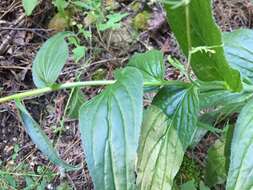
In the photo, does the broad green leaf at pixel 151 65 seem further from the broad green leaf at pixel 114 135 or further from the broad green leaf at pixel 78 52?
the broad green leaf at pixel 78 52

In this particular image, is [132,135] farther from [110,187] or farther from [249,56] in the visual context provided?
[249,56]

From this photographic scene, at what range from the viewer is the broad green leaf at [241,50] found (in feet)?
4.17

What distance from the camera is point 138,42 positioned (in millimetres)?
2035

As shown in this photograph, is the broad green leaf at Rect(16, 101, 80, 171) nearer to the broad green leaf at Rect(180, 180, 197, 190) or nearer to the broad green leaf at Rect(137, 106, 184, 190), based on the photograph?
the broad green leaf at Rect(137, 106, 184, 190)

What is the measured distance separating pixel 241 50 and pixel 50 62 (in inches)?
18.0

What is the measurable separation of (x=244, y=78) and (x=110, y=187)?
43 cm

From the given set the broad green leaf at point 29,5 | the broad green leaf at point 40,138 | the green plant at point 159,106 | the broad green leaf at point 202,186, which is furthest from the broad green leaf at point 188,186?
the broad green leaf at point 29,5

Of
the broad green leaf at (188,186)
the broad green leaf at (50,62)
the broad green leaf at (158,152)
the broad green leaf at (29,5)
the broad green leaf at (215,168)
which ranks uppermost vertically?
the broad green leaf at (29,5)

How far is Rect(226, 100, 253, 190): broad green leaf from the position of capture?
0.97 m

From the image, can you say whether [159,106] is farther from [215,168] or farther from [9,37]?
[9,37]

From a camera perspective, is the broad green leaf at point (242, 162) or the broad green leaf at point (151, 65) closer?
the broad green leaf at point (242, 162)

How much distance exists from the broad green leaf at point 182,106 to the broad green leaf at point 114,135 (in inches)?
4.6

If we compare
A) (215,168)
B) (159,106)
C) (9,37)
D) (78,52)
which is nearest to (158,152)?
(159,106)

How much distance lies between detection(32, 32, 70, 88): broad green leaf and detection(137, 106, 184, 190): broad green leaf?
8.5 inches
